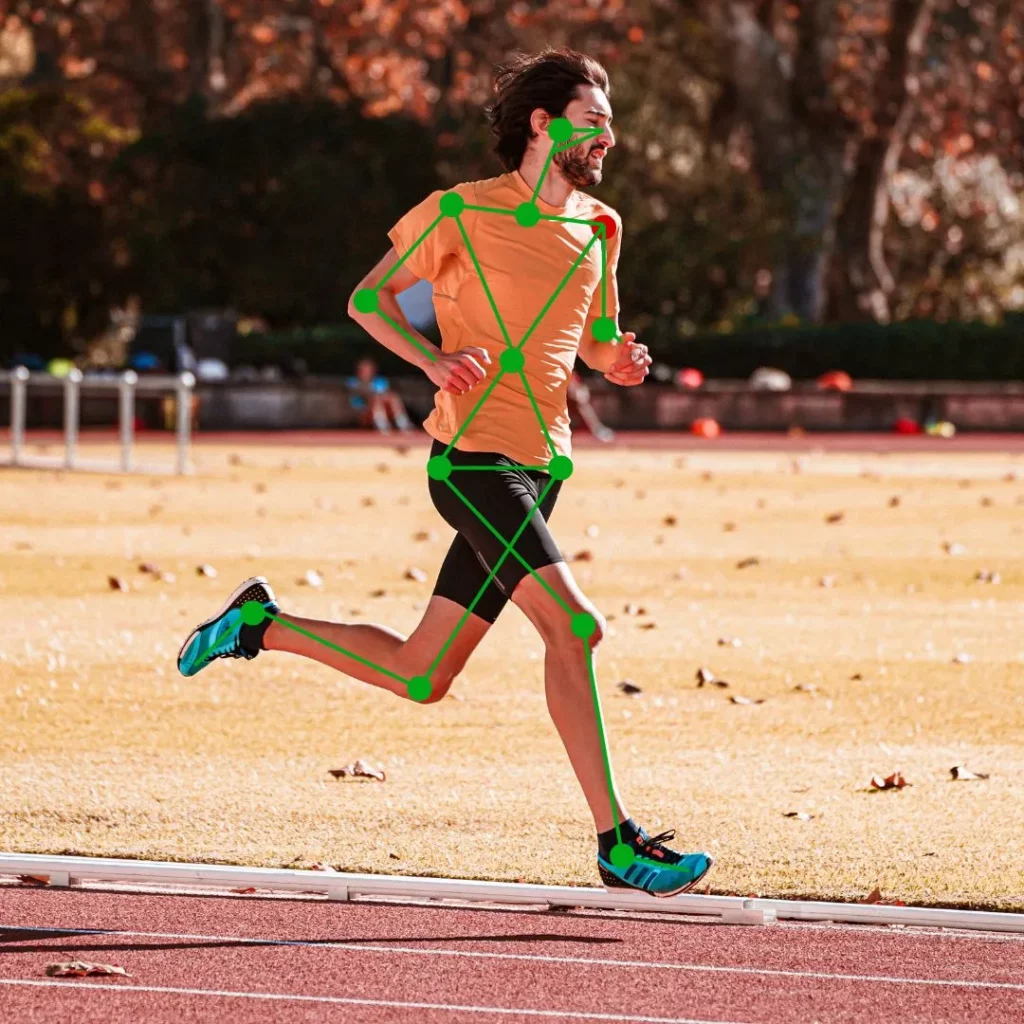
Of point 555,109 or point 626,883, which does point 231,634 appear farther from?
point 555,109

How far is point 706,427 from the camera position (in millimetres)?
35344

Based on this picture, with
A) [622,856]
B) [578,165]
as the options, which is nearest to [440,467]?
[578,165]

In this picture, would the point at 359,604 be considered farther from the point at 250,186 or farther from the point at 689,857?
the point at 250,186

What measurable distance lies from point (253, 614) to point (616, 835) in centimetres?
124

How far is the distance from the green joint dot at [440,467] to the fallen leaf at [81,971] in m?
1.38

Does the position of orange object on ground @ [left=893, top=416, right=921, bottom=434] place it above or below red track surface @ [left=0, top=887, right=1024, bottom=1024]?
below

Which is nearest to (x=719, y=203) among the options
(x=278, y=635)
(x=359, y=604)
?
(x=359, y=604)

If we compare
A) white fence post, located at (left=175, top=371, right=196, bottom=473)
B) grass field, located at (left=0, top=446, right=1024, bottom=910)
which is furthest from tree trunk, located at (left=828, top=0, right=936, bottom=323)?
grass field, located at (left=0, top=446, right=1024, bottom=910)

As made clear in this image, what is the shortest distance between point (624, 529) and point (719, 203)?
22691 millimetres

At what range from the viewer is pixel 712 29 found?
3988 cm

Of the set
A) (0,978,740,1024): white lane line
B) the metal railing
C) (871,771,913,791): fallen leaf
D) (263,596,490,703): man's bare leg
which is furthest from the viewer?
the metal railing

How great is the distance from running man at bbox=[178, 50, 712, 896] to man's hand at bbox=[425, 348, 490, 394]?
0.04ft

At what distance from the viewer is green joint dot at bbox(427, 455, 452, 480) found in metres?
5.59
